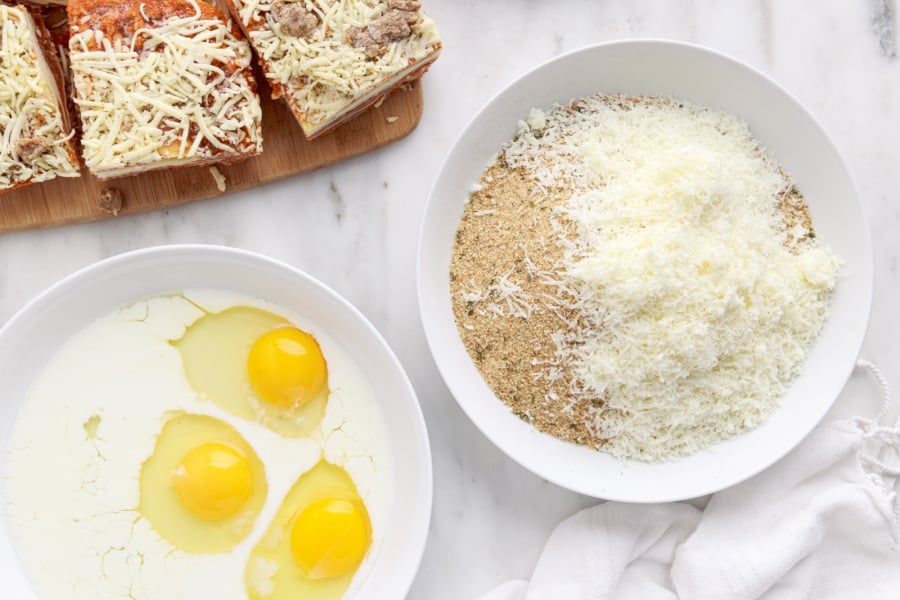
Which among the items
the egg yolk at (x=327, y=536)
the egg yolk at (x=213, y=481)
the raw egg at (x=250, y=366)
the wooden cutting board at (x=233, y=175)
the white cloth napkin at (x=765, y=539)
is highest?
the wooden cutting board at (x=233, y=175)

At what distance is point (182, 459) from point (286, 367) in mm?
482

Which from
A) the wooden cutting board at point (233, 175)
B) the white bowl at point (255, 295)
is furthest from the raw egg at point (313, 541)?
the wooden cutting board at point (233, 175)

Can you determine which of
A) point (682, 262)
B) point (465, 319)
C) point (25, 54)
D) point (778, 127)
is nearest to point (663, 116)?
point (778, 127)

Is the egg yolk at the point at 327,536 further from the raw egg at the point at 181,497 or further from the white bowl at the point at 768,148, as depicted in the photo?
the white bowl at the point at 768,148

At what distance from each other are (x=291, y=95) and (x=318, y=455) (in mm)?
1168

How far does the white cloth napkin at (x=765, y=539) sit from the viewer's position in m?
2.66

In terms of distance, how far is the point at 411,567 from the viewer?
8.32 feet

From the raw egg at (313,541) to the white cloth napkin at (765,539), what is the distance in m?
0.57

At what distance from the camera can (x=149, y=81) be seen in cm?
235

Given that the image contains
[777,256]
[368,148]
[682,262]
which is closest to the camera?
[682,262]

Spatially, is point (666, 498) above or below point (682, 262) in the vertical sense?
below

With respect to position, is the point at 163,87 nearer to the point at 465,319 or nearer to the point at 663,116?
the point at 465,319

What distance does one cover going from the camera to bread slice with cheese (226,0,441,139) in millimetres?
2377

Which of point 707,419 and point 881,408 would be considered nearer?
point 707,419
